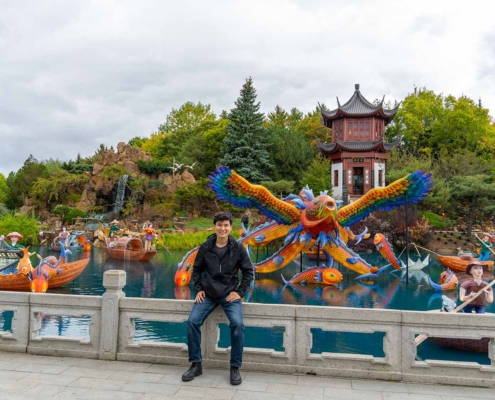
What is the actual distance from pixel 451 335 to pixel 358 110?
2879 centimetres

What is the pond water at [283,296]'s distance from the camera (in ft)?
24.2

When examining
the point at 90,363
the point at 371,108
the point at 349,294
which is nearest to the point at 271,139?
the point at 371,108

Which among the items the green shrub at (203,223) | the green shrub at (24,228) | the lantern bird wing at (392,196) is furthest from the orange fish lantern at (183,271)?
the green shrub at (24,228)

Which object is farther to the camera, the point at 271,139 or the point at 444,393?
the point at 271,139

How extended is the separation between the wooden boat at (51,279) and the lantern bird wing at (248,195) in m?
4.71

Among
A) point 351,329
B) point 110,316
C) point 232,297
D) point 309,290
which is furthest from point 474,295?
point 309,290

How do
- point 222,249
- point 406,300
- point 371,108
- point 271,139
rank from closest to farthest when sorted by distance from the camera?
point 222,249, point 406,300, point 371,108, point 271,139

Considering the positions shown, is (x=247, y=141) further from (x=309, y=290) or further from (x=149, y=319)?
(x=149, y=319)

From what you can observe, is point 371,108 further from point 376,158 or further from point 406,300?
point 406,300

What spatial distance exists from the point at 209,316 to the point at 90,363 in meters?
1.38

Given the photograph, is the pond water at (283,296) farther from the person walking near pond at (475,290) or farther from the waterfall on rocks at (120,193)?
the waterfall on rocks at (120,193)

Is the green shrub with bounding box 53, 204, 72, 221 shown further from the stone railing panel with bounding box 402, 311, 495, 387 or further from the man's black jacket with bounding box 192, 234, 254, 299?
the stone railing panel with bounding box 402, 311, 495, 387

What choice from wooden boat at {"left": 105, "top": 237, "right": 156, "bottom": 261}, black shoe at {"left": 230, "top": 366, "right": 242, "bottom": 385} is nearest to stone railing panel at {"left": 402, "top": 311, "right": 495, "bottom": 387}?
black shoe at {"left": 230, "top": 366, "right": 242, "bottom": 385}

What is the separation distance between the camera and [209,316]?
433 centimetres
